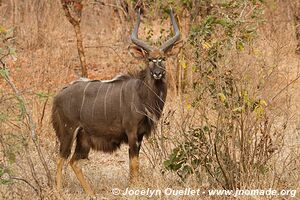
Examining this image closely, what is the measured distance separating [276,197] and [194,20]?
14.9 ft

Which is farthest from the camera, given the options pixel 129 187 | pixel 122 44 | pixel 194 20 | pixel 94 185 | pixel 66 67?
pixel 122 44

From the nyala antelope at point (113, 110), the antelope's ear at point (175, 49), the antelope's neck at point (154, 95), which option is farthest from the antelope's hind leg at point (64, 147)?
the antelope's ear at point (175, 49)

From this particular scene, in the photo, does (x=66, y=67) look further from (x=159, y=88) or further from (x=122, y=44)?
(x=159, y=88)

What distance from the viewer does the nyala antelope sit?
281 inches

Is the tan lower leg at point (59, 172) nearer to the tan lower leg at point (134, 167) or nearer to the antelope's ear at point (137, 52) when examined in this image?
the tan lower leg at point (134, 167)

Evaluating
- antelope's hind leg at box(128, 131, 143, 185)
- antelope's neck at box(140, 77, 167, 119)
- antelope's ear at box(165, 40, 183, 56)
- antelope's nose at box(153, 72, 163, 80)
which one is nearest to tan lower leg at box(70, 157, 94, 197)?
antelope's hind leg at box(128, 131, 143, 185)

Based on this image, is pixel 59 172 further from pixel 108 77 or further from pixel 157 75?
pixel 108 77

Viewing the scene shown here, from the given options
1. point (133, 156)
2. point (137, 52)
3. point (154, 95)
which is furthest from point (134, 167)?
point (137, 52)

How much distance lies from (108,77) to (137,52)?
18.7ft

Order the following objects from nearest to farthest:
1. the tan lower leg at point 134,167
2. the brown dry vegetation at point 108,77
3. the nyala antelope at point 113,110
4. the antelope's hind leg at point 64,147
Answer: the brown dry vegetation at point 108,77 → the tan lower leg at point 134,167 → the nyala antelope at point 113,110 → the antelope's hind leg at point 64,147

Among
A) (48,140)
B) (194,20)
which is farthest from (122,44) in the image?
(48,140)

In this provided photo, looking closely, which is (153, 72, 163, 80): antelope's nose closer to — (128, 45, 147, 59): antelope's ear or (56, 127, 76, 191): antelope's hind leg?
(128, 45, 147, 59): antelope's ear

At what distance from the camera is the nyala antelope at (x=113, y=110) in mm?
7125

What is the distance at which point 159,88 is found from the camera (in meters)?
7.23
